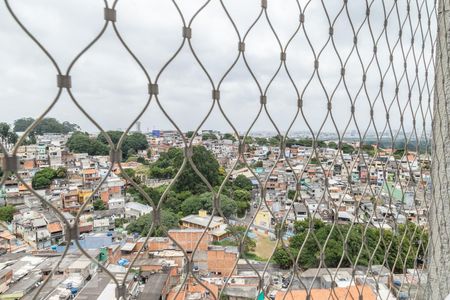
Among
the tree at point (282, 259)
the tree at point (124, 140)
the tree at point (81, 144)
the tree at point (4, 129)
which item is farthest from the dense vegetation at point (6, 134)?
the tree at point (282, 259)

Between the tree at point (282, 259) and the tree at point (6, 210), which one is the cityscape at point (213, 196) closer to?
the tree at point (6, 210)

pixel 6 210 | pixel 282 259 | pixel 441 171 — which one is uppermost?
pixel 441 171

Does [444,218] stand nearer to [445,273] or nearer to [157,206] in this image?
[445,273]

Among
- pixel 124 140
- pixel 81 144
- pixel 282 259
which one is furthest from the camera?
pixel 282 259

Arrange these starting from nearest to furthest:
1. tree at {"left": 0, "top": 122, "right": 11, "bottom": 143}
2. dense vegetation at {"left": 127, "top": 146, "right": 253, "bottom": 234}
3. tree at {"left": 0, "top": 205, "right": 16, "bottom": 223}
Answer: tree at {"left": 0, "top": 122, "right": 11, "bottom": 143} → dense vegetation at {"left": 127, "top": 146, "right": 253, "bottom": 234} → tree at {"left": 0, "top": 205, "right": 16, "bottom": 223}

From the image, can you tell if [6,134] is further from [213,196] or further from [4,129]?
[213,196]

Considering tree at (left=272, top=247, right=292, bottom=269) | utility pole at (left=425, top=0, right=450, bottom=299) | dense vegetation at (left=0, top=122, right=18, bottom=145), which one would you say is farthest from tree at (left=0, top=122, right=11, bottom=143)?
tree at (left=272, top=247, right=292, bottom=269)

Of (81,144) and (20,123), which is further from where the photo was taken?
(81,144)

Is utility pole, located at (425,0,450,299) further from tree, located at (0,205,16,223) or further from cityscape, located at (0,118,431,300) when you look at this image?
tree, located at (0,205,16,223)

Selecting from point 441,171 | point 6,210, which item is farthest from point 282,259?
point 441,171
